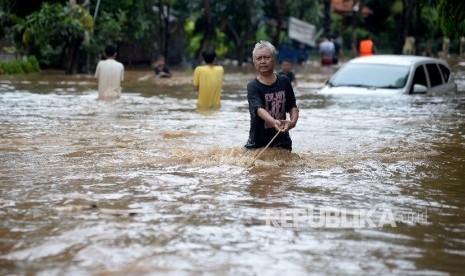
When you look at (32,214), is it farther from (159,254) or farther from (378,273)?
(378,273)

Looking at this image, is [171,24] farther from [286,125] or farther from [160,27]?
[286,125]

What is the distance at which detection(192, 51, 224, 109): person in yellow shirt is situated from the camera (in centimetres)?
1653

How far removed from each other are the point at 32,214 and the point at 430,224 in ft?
9.37

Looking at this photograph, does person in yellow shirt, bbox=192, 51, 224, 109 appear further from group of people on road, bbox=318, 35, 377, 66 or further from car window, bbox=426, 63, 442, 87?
group of people on road, bbox=318, 35, 377, 66

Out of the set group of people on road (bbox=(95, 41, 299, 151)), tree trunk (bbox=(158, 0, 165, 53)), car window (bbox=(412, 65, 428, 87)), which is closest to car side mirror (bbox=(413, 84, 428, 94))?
car window (bbox=(412, 65, 428, 87))

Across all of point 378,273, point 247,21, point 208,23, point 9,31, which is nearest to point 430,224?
point 378,273

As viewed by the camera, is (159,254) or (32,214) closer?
(159,254)

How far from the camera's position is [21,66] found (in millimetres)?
30625

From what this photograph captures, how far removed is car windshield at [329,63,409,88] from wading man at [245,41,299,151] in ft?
29.4

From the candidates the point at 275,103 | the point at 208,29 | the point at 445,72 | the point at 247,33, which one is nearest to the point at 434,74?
the point at 445,72

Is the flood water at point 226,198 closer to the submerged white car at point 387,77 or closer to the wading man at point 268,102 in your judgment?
the wading man at point 268,102

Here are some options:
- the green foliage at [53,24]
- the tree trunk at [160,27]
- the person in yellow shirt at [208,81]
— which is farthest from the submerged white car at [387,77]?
the tree trunk at [160,27]

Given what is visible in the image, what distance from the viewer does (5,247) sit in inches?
233

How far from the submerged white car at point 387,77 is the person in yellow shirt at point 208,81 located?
8.85 feet
